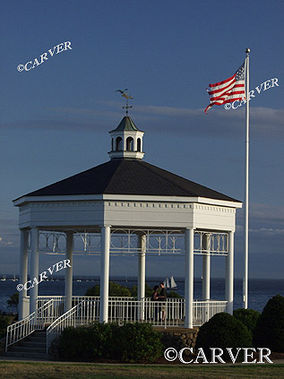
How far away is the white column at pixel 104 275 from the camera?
98.3 feet

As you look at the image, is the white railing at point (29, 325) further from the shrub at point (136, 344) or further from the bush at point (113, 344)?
the shrub at point (136, 344)

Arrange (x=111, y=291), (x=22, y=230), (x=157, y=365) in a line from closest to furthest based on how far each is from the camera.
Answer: (x=157, y=365)
(x=22, y=230)
(x=111, y=291)

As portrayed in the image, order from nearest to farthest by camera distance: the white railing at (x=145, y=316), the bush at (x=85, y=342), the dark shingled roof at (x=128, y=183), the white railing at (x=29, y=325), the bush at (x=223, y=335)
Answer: the bush at (x=223, y=335), the bush at (x=85, y=342), the white railing at (x=145, y=316), the white railing at (x=29, y=325), the dark shingled roof at (x=128, y=183)

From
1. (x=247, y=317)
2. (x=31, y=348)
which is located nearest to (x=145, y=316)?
(x=247, y=317)

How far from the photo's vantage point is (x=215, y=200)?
31859 millimetres

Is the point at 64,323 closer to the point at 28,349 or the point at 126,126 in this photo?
the point at 28,349

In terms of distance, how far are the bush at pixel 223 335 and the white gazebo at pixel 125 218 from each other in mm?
2209

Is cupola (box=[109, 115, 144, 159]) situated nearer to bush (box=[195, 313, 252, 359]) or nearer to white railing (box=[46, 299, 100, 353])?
white railing (box=[46, 299, 100, 353])

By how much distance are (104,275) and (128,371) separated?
651 centimetres

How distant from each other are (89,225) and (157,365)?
615 centimetres

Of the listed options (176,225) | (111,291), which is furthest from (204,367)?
(111,291)

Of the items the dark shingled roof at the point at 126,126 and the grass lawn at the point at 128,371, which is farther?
the dark shingled roof at the point at 126,126

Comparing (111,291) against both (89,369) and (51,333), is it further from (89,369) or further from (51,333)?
(89,369)

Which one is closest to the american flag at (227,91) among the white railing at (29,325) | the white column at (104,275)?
the white column at (104,275)
